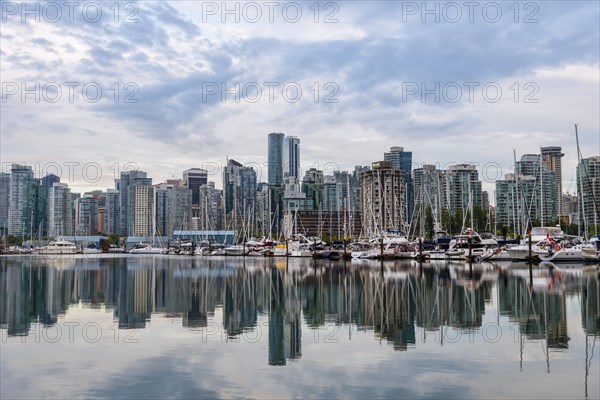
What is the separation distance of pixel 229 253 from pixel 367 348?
13136 cm

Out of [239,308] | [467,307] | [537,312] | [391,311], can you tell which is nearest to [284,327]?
[391,311]

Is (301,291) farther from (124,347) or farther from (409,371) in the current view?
(409,371)

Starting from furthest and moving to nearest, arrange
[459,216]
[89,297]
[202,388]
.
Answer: [459,216], [89,297], [202,388]

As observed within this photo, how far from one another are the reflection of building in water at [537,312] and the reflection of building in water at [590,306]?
868 mm

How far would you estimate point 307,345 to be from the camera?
2395 centimetres

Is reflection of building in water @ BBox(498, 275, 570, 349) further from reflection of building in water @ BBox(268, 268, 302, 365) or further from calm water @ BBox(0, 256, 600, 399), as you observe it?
reflection of building in water @ BBox(268, 268, 302, 365)

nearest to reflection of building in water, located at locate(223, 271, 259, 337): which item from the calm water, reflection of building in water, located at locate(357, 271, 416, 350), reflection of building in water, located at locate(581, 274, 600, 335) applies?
the calm water

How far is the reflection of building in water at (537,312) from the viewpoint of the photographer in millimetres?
25031

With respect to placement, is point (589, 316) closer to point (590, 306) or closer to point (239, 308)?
point (590, 306)

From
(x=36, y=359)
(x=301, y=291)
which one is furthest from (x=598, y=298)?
(x=36, y=359)

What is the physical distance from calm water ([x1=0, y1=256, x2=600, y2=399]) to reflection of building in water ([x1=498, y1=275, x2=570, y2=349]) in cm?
8

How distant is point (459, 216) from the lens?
495ft

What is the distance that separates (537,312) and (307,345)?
1406 cm

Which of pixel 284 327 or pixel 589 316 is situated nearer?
pixel 284 327
